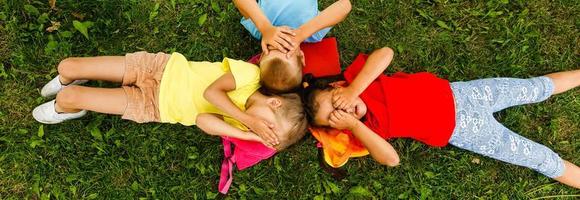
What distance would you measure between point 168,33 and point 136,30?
24cm

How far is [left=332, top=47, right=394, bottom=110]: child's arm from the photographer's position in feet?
10.4

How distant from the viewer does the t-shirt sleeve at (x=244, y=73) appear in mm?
3316

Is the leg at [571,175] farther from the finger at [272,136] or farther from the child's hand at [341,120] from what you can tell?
the finger at [272,136]

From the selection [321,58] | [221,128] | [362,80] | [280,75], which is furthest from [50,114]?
[362,80]

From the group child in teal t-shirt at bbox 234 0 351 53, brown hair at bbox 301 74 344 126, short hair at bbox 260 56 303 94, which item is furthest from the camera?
brown hair at bbox 301 74 344 126

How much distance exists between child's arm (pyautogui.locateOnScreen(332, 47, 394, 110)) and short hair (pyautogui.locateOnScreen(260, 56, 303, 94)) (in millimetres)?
253

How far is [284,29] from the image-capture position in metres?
3.19

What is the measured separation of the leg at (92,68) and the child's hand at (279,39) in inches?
40.5

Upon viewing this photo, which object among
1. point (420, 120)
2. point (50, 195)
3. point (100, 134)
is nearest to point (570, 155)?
point (420, 120)

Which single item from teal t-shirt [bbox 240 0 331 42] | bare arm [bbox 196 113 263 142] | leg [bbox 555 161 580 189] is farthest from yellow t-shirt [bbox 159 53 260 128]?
leg [bbox 555 161 580 189]

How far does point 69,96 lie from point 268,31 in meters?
1.36

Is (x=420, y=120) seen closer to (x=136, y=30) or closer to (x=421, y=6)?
(x=421, y=6)

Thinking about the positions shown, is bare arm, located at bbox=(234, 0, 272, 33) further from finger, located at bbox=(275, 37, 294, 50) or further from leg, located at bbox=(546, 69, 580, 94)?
leg, located at bbox=(546, 69, 580, 94)

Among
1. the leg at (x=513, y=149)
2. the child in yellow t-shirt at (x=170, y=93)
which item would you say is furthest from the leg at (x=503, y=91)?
the child in yellow t-shirt at (x=170, y=93)
